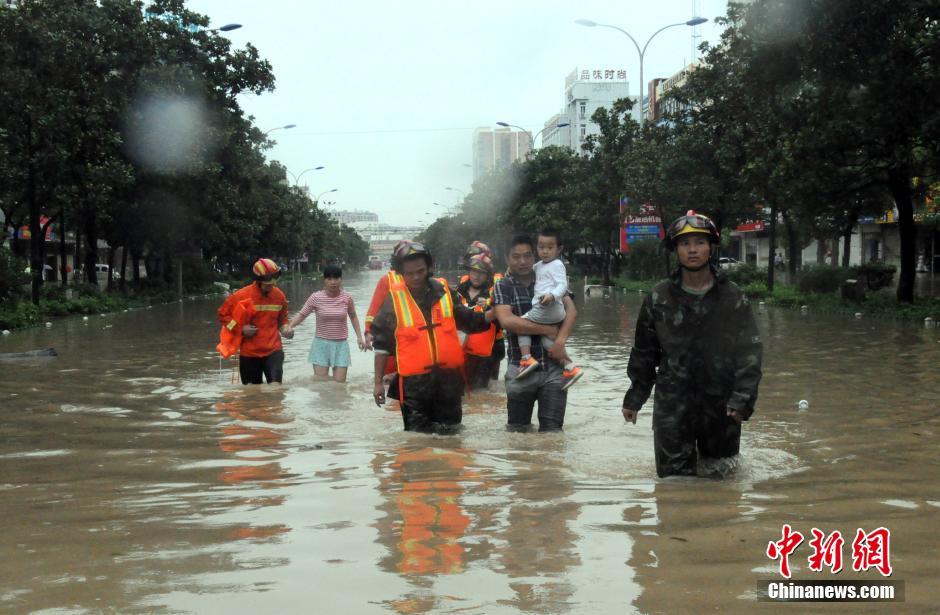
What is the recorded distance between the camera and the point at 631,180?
42469 millimetres

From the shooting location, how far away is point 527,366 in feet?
23.7

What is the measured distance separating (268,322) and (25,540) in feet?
20.2

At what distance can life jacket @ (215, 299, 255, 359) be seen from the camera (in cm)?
1060

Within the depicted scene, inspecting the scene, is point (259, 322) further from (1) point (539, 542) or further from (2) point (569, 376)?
(1) point (539, 542)

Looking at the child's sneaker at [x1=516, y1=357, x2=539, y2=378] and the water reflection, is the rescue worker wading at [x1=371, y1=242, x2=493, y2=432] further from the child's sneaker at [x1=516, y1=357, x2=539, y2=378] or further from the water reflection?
the water reflection

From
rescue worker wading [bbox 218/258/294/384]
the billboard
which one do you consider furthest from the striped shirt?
the billboard

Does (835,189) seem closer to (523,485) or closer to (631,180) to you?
(631,180)

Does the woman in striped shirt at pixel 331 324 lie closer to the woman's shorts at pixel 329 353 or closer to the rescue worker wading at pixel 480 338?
the woman's shorts at pixel 329 353

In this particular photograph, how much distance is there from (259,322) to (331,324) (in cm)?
139

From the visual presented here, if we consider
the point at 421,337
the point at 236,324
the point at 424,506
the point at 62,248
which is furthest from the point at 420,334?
the point at 62,248

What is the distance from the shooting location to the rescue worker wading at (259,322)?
10625mm

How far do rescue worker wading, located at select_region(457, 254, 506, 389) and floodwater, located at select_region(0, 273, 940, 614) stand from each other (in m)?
0.65

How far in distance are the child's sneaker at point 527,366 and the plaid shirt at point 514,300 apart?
85 mm

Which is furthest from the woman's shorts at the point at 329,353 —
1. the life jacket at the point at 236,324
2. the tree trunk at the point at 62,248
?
the tree trunk at the point at 62,248
